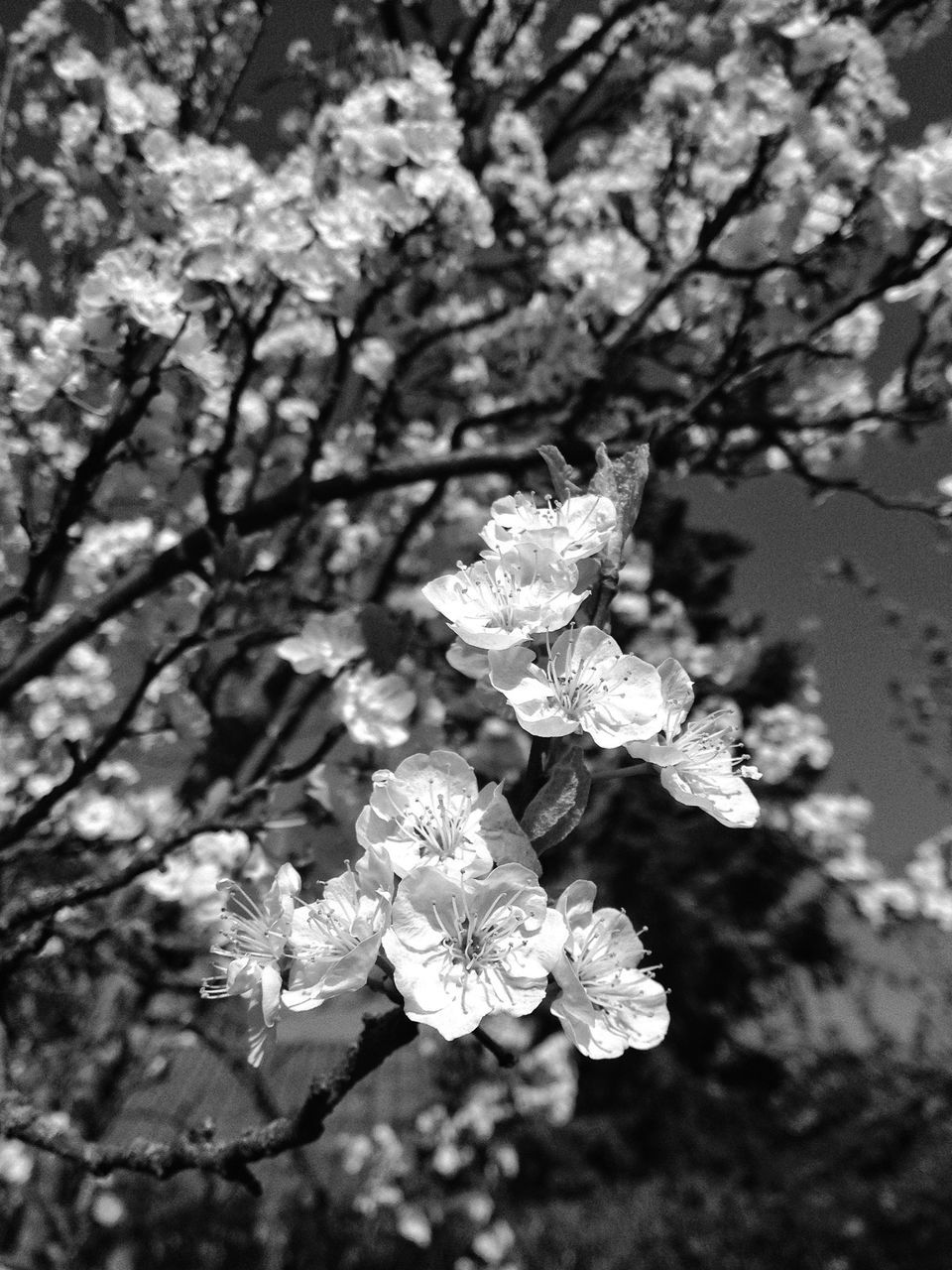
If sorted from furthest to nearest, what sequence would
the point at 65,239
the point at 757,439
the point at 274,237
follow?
the point at 65,239, the point at 757,439, the point at 274,237

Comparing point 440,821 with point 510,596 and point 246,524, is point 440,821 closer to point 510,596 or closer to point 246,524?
point 510,596

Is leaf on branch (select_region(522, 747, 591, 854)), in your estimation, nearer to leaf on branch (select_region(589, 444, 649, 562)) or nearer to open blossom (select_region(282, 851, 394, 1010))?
open blossom (select_region(282, 851, 394, 1010))

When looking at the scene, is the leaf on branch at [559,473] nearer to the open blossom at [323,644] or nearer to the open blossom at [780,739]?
the open blossom at [323,644]

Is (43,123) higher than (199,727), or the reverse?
(43,123)

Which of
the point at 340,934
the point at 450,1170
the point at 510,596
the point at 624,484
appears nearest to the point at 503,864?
the point at 340,934

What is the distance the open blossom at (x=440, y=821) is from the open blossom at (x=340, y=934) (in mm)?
27

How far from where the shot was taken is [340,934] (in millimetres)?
864

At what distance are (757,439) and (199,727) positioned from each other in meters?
1.74

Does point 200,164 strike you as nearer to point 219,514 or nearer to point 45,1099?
point 219,514

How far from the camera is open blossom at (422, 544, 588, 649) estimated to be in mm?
895

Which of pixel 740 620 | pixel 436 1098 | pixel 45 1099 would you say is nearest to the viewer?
pixel 45 1099

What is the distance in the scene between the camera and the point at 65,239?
3.29 metres

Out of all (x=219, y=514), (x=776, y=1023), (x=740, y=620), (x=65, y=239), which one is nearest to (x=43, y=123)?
(x=65, y=239)

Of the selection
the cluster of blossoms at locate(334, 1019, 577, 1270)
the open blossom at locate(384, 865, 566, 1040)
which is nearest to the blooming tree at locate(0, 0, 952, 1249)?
the open blossom at locate(384, 865, 566, 1040)
